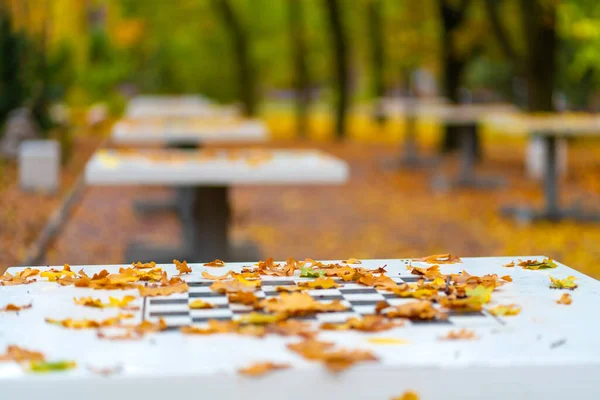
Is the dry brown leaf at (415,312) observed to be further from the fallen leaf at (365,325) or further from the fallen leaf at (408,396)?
the fallen leaf at (408,396)

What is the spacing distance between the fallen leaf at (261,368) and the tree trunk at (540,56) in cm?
1379

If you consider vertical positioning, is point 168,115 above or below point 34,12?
below

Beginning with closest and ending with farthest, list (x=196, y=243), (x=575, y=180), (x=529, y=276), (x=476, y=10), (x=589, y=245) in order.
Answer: (x=529, y=276) → (x=196, y=243) → (x=589, y=245) → (x=575, y=180) → (x=476, y=10)

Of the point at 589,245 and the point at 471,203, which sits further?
the point at 471,203

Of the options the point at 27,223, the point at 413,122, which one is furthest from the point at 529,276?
the point at 413,122

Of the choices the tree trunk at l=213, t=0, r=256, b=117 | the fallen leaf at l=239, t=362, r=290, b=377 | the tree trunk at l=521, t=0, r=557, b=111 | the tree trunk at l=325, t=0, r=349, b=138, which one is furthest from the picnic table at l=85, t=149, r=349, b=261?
the tree trunk at l=213, t=0, r=256, b=117

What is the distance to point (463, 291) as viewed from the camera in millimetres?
2885

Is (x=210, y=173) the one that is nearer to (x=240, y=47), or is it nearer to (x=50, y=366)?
(x=50, y=366)

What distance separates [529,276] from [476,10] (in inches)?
740

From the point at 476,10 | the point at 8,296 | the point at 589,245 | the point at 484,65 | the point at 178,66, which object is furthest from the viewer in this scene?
the point at 178,66

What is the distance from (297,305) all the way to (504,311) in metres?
0.49

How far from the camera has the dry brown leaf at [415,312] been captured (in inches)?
103

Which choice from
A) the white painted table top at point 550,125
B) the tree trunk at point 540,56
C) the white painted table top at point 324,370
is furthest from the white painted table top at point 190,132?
the white painted table top at point 324,370

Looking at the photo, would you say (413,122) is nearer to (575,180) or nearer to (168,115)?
(575,180)
